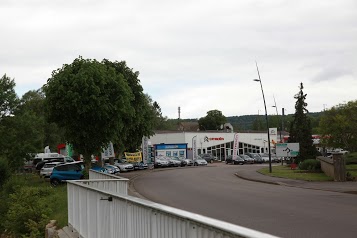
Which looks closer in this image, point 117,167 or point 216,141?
point 117,167

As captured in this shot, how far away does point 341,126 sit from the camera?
5716 centimetres

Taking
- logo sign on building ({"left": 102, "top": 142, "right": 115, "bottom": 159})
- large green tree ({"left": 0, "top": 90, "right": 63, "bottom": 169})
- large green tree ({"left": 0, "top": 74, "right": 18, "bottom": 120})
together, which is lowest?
logo sign on building ({"left": 102, "top": 142, "right": 115, "bottom": 159})

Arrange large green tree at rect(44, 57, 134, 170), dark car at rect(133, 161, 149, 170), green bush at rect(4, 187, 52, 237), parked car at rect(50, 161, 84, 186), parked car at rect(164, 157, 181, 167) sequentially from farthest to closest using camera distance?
parked car at rect(164, 157, 181, 167)
dark car at rect(133, 161, 149, 170)
parked car at rect(50, 161, 84, 186)
large green tree at rect(44, 57, 134, 170)
green bush at rect(4, 187, 52, 237)

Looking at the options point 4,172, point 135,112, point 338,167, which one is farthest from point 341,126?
point 4,172

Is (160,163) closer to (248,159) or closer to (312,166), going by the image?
(248,159)

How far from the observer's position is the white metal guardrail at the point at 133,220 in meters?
3.97

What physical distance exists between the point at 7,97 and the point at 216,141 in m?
51.0

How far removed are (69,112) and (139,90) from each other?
55.1ft

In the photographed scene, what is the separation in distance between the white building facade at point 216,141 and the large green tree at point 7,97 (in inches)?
1493

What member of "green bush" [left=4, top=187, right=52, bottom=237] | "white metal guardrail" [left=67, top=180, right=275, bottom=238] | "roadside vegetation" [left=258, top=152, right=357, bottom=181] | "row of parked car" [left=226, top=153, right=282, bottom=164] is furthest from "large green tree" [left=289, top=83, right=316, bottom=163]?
"white metal guardrail" [left=67, top=180, right=275, bottom=238]

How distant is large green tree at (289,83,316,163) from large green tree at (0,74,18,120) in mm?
30213

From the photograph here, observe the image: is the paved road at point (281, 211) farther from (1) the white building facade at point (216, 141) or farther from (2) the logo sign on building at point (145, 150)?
(1) the white building facade at point (216, 141)

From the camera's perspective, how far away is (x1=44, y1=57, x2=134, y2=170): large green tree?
31.5 m

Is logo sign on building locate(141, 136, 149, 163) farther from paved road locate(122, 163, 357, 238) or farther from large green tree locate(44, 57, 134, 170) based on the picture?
paved road locate(122, 163, 357, 238)
